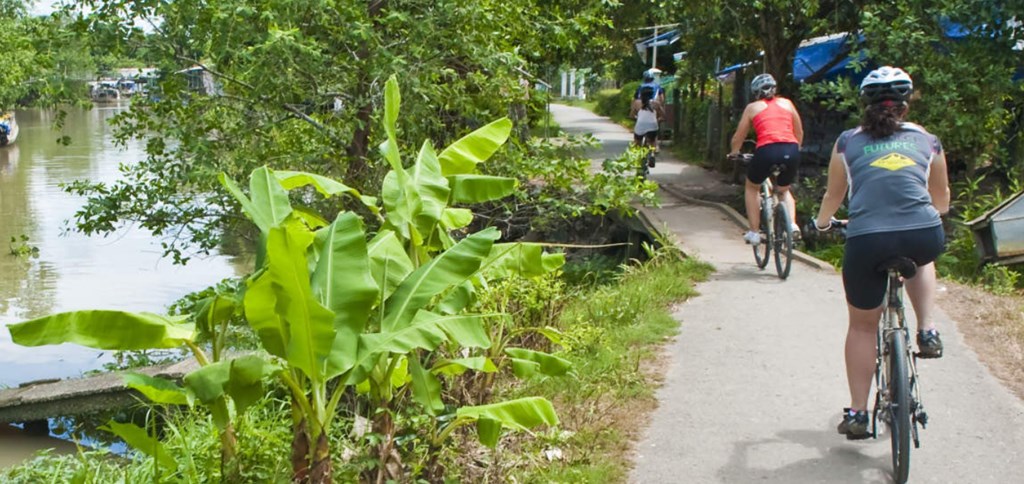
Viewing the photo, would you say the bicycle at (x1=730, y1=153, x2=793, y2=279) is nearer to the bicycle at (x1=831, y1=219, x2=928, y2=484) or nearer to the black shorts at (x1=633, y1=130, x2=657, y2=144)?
the bicycle at (x1=831, y1=219, x2=928, y2=484)

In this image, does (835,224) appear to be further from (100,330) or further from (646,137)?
(646,137)

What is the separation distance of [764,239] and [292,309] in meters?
7.29

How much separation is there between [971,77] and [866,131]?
830cm

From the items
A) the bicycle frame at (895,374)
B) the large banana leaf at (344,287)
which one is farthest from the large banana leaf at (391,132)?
the bicycle frame at (895,374)

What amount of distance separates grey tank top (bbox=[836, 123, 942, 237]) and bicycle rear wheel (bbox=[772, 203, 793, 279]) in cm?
465

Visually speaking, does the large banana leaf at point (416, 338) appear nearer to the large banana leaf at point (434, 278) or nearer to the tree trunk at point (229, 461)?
the large banana leaf at point (434, 278)

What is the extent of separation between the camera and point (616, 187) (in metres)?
11.1

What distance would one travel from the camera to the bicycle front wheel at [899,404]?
4922mm

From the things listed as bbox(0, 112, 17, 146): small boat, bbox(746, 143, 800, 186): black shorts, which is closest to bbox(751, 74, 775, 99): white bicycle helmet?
bbox(746, 143, 800, 186): black shorts

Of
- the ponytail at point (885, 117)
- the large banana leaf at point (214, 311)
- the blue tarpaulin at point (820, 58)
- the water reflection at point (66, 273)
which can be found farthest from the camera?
the blue tarpaulin at point (820, 58)

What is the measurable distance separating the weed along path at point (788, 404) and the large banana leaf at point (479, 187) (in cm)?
156

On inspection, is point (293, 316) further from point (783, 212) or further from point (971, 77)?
point (971, 77)

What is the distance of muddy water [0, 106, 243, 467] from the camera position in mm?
12961

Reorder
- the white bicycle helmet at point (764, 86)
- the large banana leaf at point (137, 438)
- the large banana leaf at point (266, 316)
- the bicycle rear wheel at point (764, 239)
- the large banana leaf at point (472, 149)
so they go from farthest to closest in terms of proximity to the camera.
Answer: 1. the bicycle rear wheel at point (764, 239)
2. the white bicycle helmet at point (764, 86)
3. the large banana leaf at point (472, 149)
4. the large banana leaf at point (137, 438)
5. the large banana leaf at point (266, 316)
